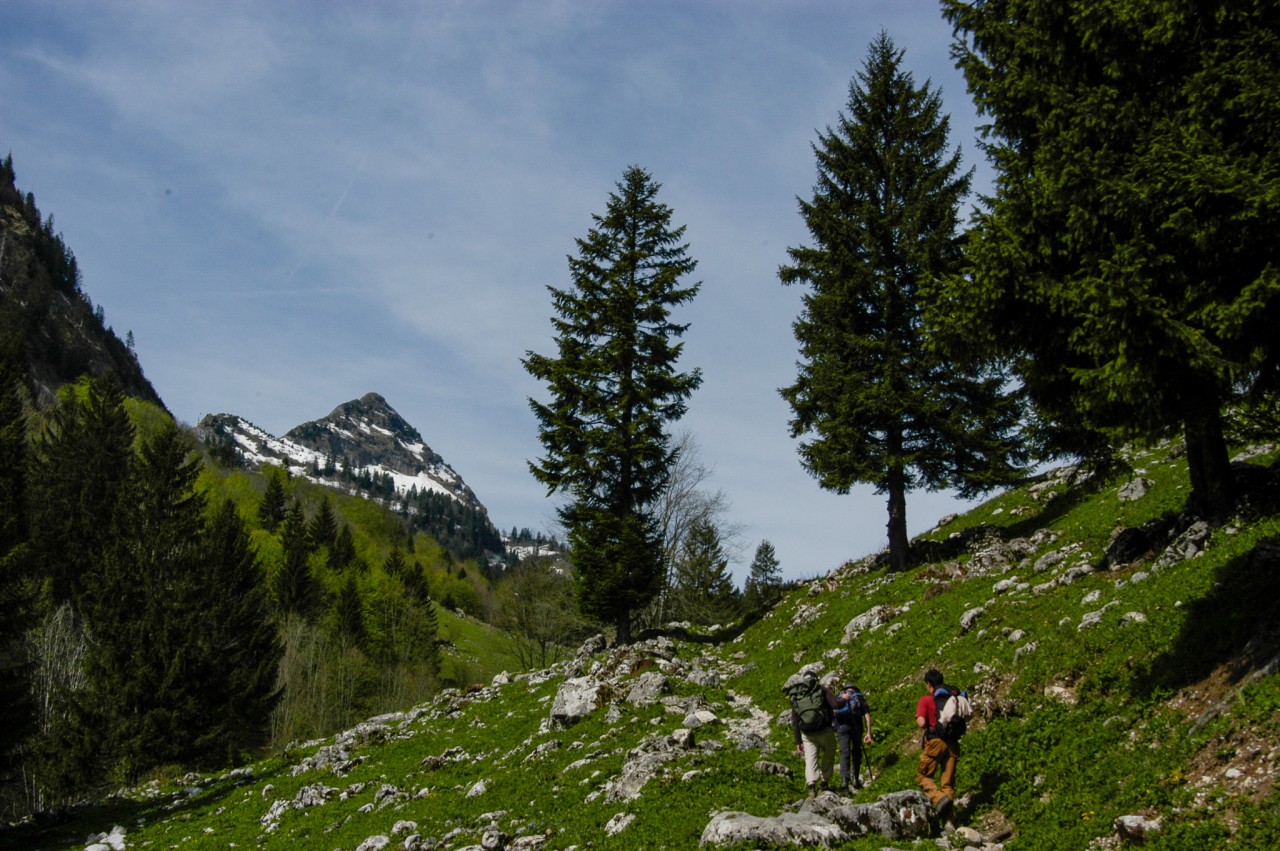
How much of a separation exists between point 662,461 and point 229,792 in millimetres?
17723

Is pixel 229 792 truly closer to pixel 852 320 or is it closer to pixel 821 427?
pixel 821 427

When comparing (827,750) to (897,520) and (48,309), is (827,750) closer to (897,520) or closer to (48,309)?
(897,520)

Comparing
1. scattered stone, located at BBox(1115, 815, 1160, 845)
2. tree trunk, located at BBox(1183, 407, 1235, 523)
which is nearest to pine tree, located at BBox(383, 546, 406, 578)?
tree trunk, located at BBox(1183, 407, 1235, 523)

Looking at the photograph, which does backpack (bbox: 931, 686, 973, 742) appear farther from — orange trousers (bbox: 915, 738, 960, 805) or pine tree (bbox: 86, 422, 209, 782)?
pine tree (bbox: 86, 422, 209, 782)

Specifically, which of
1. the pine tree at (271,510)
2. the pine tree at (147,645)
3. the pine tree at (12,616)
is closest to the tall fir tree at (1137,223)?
the pine tree at (12,616)

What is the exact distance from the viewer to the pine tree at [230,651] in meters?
31.8

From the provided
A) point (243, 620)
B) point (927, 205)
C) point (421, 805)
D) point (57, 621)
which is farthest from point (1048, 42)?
point (57, 621)

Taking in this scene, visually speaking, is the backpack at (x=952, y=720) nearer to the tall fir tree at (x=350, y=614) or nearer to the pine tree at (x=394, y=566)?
the tall fir tree at (x=350, y=614)

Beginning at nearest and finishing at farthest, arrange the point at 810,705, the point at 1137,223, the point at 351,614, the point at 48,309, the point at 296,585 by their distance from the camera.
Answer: the point at 1137,223 → the point at 810,705 → the point at 296,585 → the point at 351,614 → the point at 48,309

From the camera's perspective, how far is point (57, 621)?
38.2 metres

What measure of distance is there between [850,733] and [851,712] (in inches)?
15.4

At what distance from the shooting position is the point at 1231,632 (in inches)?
377

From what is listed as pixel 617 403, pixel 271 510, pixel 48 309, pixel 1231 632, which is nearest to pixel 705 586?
pixel 617 403

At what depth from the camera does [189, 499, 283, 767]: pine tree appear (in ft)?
104
